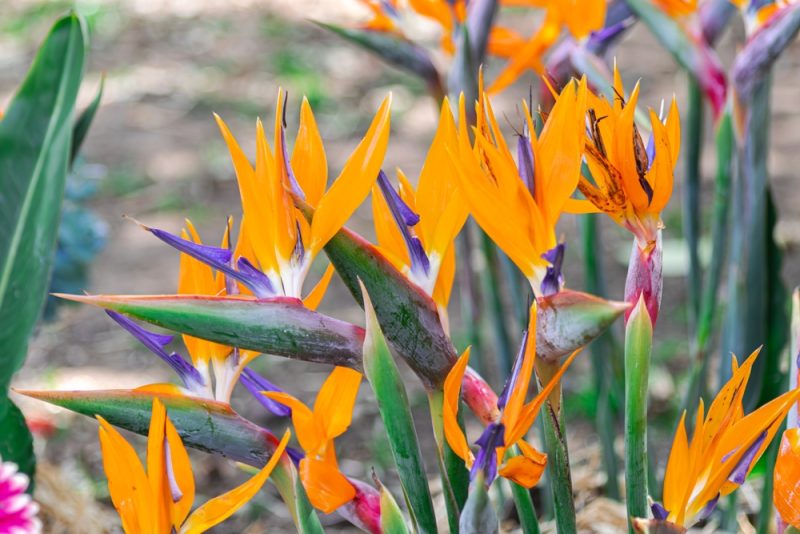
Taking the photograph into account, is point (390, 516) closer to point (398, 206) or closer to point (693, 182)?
point (398, 206)

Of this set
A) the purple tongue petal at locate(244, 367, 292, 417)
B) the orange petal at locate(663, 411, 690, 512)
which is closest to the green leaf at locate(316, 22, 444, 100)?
the purple tongue petal at locate(244, 367, 292, 417)

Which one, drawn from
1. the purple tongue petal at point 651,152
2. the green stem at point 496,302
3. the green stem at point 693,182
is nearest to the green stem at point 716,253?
the green stem at point 693,182

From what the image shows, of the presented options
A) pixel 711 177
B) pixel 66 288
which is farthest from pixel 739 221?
pixel 711 177

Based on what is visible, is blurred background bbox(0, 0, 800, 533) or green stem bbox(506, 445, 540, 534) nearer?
green stem bbox(506, 445, 540, 534)

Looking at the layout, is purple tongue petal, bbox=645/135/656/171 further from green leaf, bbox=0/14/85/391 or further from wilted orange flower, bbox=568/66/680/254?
green leaf, bbox=0/14/85/391

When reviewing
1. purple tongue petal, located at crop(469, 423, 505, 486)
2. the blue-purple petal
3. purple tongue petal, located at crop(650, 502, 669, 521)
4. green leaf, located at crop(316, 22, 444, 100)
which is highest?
green leaf, located at crop(316, 22, 444, 100)

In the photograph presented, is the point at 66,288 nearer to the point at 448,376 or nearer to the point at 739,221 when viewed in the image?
the point at 739,221
